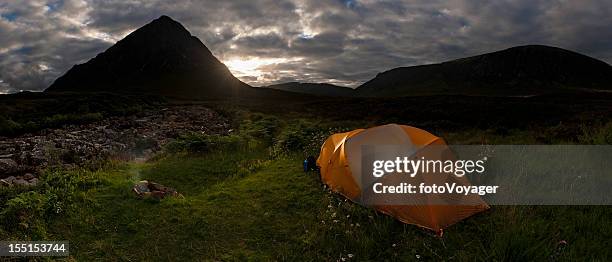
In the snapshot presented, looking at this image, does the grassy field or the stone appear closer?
the grassy field

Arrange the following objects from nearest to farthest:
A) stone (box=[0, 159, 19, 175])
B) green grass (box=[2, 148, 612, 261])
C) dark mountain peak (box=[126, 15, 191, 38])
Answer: green grass (box=[2, 148, 612, 261]) → stone (box=[0, 159, 19, 175]) → dark mountain peak (box=[126, 15, 191, 38])

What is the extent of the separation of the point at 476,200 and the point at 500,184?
1494 mm

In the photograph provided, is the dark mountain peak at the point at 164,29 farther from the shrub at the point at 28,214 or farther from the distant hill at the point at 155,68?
the shrub at the point at 28,214

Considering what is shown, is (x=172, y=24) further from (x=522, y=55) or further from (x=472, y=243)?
(x=472, y=243)

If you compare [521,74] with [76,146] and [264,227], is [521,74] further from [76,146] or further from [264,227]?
[264,227]

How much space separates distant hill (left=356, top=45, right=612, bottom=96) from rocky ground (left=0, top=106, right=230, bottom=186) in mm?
133513

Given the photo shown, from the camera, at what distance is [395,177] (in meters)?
8.27

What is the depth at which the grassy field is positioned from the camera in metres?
6.00

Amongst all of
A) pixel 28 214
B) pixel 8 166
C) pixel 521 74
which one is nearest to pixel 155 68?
pixel 8 166

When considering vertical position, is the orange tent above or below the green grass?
above

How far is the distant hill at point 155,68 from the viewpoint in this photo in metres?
138

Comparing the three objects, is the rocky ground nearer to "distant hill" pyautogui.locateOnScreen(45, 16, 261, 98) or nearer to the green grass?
the green grass

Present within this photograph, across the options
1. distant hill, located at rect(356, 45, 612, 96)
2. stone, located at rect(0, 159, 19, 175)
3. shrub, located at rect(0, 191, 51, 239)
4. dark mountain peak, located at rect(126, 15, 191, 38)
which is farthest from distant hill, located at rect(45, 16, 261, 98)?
shrub, located at rect(0, 191, 51, 239)

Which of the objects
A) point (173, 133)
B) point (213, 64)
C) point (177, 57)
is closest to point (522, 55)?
point (213, 64)
